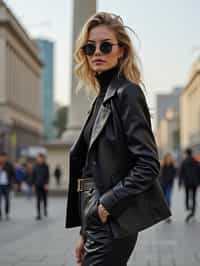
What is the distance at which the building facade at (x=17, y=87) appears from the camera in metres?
70.2

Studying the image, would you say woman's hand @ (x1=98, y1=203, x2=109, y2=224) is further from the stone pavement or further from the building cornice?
the building cornice

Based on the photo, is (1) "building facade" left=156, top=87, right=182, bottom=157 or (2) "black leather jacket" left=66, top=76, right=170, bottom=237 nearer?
(2) "black leather jacket" left=66, top=76, right=170, bottom=237

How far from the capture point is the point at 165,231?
38.6ft

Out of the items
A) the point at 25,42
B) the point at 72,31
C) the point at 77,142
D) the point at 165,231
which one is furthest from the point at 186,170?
→ the point at 25,42

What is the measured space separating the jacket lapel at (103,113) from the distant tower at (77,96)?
75.1 ft

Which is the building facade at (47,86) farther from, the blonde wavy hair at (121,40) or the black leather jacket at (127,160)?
the black leather jacket at (127,160)

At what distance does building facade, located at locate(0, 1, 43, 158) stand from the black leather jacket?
192 ft

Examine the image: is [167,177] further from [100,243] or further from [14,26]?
[14,26]

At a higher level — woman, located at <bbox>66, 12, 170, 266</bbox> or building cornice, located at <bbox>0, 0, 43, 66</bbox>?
building cornice, located at <bbox>0, 0, 43, 66</bbox>

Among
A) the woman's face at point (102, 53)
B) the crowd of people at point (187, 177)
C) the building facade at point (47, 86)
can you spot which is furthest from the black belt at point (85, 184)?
the building facade at point (47, 86)

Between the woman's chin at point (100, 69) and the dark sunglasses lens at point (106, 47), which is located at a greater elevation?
the dark sunglasses lens at point (106, 47)

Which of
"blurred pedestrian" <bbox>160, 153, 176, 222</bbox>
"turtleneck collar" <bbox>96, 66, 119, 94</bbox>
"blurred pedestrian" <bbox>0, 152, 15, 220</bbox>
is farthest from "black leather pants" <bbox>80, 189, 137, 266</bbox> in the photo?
"blurred pedestrian" <bbox>0, 152, 15, 220</bbox>

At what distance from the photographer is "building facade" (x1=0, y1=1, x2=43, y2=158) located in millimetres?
70250

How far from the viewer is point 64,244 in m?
9.59
